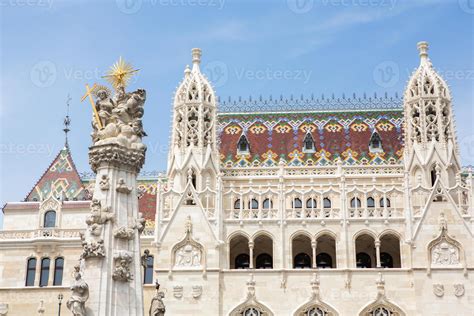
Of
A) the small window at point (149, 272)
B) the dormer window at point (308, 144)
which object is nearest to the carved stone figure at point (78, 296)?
the small window at point (149, 272)

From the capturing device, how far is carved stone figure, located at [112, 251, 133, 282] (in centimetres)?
1950

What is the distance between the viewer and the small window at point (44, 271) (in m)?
44.8

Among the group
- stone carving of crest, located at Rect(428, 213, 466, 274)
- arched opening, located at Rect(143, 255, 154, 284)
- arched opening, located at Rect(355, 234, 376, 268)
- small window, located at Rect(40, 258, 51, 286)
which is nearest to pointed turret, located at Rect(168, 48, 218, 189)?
arched opening, located at Rect(143, 255, 154, 284)

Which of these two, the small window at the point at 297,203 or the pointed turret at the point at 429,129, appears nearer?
the pointed turret at the point at 429,129

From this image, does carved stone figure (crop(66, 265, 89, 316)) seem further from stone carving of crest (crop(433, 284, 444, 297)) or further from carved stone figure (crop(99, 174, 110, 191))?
stone carving of crest (crop(433, 284, 444, 297))

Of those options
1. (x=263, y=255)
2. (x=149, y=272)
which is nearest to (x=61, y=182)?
(x=149, y=272)

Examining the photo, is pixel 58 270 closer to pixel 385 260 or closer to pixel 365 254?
pixel 365 254

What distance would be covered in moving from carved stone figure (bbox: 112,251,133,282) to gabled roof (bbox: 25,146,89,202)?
27.8 metres

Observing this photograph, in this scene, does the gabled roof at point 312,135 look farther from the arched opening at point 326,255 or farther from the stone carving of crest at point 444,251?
the stone carving of crest at point 444,251

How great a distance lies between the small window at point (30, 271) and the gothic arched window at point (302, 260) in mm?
14129

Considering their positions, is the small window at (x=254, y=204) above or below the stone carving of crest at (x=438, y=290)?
above

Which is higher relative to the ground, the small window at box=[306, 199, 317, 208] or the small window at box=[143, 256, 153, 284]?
the small window at box=[306, 199, 317, 208]

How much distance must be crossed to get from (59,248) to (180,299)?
854cm

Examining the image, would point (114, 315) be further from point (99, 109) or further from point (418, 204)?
point (418, 204)
